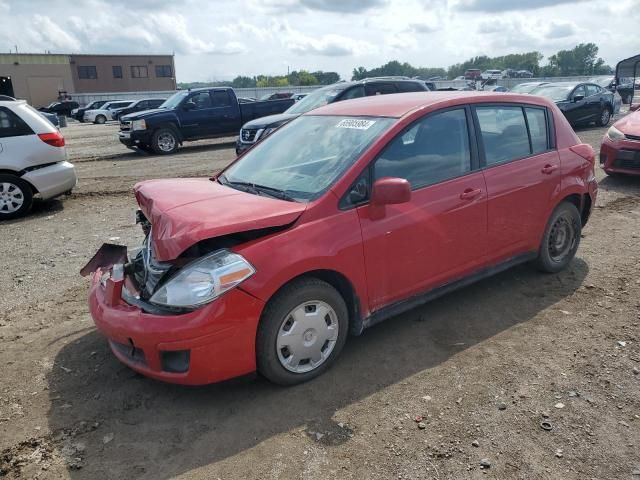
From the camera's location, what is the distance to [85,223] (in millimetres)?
7535

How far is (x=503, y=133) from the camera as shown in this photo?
14.5 ft

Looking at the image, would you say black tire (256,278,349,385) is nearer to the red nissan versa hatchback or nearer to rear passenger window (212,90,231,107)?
the red nissan versa hatchback

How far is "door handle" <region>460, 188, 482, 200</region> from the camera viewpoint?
13.0ft

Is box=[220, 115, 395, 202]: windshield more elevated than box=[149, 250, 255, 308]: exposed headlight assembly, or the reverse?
box=[220, 115, 395, 202]: windshield

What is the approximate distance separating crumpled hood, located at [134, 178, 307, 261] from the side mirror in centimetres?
48

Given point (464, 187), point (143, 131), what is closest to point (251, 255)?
point (464, 187)

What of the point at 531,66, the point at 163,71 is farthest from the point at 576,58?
the point at 163,71

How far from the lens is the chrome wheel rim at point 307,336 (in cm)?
324

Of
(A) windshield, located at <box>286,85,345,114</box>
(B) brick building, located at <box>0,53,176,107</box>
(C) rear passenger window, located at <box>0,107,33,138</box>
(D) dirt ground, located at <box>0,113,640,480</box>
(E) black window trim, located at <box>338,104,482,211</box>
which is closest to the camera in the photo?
(D) dirt ground, located at <box>0,113,640,480</box>

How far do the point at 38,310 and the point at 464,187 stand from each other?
12.4ft

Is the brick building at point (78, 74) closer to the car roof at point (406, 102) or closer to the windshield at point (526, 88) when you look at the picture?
the windshield at point (526, 88)

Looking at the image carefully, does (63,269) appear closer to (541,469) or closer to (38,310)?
(38,310)

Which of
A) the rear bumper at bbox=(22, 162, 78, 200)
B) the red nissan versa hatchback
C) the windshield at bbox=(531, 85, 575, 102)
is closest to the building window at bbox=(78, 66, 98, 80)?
the windshield at bbox=(531, 85, 575, 102)

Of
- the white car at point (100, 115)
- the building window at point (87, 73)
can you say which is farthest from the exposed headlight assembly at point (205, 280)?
the building window at point (87, 73)
